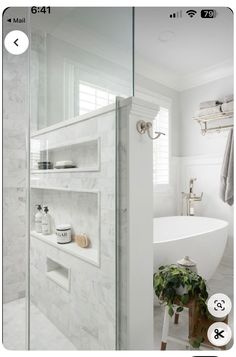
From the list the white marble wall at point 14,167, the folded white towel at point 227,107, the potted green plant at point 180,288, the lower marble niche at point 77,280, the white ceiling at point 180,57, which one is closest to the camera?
the white marble wall at point 14,167

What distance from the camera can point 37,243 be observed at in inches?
27.7

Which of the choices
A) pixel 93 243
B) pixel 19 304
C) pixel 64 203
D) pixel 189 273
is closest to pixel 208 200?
pixel 189 273

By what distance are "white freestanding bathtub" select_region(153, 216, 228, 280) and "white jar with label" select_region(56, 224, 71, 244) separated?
0.63 m

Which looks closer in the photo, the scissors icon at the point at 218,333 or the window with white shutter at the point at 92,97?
the scissors icon at the point at 218,333

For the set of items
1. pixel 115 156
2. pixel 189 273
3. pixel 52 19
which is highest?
pixel 52 19

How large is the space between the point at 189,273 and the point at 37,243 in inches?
23.8

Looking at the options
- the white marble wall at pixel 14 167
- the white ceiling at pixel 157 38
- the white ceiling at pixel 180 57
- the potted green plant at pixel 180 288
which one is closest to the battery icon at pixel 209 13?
the white ceiling at pixel 157 38

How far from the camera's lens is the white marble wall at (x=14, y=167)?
631 mm

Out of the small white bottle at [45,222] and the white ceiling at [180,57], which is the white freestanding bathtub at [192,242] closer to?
the small white bottle at [45,222]

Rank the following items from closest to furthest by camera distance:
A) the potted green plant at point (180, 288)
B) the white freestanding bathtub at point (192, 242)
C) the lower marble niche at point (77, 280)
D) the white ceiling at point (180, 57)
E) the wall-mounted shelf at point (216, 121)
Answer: the lower marble niche at point (77, 280), the potted green plant at point (180, 288), the white freestanding bathtub at point (192, 242), the white ceiling at point (180, 57), the wall-mounted shelf at point (216, 121)

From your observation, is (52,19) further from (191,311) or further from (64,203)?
(191,311)

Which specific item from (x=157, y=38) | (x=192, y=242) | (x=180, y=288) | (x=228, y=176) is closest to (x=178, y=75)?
(x=157, y=38)

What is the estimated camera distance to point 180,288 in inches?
37.0

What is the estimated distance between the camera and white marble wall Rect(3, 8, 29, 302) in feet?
2.07
